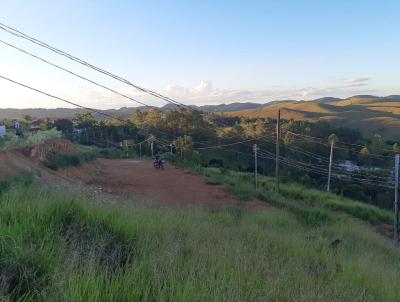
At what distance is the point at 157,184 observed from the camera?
76.7ft

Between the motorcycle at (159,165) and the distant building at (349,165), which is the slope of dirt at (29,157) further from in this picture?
the distant building at (349,165)

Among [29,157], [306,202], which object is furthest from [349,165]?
[29,157]

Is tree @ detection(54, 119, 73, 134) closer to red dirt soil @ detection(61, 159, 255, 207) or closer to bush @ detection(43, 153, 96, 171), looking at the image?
red dirt soil @ detection(61, 159, 255, 207)

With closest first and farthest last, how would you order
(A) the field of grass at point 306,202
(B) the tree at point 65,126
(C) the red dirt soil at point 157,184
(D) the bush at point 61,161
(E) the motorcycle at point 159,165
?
1. (C) the red dirt soil at point 157,184
2. (A) the field of grass at point 306,202
3. (D) the bush at point 61,161
4. (E) the motorcycle at point 159,165
5. (B) the tree at point 65,126

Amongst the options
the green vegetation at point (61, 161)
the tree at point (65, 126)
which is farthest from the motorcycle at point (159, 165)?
the tree at point (65, 126)

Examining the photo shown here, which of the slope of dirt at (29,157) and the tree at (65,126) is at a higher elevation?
the slope of dirt at (29,157)

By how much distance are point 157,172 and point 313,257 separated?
Answer: 23.0 metres

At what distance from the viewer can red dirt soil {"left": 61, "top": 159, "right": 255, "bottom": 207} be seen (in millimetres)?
19078

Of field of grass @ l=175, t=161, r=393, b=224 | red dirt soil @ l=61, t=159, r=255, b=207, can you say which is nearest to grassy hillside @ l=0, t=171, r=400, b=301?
red dirt soil @ l=61, t=159, r=255, b=207

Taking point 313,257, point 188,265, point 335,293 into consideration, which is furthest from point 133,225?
point 313,257

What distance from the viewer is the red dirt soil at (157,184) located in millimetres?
19078

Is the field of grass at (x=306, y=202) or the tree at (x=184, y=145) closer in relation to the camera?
the field of grass at (x=306, y=202)

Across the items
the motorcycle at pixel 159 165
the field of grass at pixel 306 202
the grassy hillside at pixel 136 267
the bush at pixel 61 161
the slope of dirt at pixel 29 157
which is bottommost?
the field of grass at pixel 306 202

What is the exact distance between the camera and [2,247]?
3.19m
